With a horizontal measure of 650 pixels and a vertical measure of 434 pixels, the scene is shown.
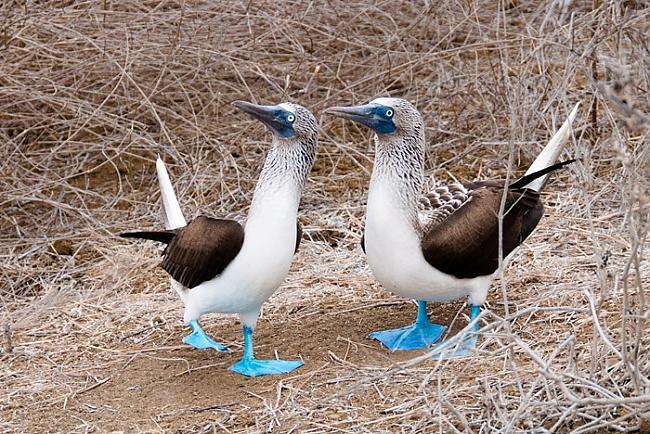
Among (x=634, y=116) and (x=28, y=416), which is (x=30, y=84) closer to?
(x=28, y=416)

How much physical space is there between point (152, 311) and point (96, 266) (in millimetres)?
899

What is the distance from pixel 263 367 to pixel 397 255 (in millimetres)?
745

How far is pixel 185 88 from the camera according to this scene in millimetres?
7914

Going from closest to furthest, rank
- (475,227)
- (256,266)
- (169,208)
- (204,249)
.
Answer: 1. (256,266)
2. (204,249)
3. (475,227)
4. (169,208)

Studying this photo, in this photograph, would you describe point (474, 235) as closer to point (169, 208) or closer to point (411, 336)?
point (411, 336)

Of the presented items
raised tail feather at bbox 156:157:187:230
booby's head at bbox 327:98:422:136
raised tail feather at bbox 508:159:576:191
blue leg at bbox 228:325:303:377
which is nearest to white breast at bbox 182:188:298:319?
blue leg at bbox 228:325:303:377

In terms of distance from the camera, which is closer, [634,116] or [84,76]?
[634,116]

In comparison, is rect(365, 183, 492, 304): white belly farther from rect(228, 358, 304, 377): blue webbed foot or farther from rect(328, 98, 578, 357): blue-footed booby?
rect(228, 358, 304, 377): blue webbed foot

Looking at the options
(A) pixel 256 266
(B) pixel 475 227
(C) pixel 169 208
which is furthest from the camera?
(C) pixel 169 208

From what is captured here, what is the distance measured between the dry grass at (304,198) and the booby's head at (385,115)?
465 millimetres

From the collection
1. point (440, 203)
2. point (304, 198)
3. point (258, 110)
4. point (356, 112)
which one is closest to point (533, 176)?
point (440, 203)

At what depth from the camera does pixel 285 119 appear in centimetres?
472

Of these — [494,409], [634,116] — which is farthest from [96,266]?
[634,116]

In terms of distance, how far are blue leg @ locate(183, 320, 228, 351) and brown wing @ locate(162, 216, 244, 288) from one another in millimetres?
334
